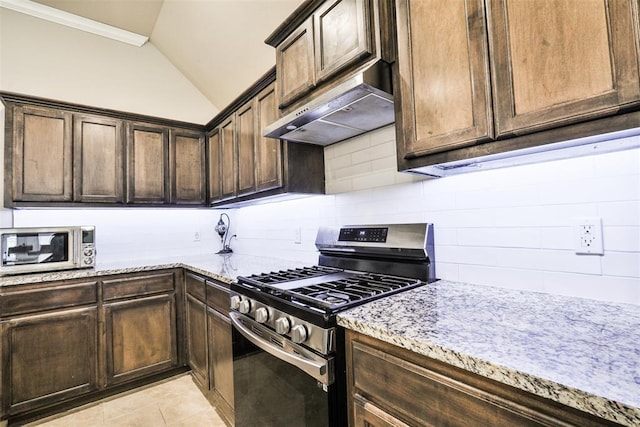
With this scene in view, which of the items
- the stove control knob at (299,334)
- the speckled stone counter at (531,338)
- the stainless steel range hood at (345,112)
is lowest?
the stove control knob at (299,334)

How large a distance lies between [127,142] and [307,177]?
6.01 feet

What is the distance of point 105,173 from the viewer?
2.62m

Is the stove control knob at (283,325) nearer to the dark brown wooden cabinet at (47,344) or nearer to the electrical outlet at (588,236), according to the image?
the electrical outlet at (588,236)

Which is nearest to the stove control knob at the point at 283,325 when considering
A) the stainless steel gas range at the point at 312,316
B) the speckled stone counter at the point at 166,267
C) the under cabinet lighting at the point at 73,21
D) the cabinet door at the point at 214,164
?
the stainless steel gas range at the point at 312,316

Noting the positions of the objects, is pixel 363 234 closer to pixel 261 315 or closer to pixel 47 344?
pixel 261 315

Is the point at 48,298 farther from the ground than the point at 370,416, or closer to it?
farther from the ground

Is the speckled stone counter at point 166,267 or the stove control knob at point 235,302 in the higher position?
the speckled stone counter at point 166,267

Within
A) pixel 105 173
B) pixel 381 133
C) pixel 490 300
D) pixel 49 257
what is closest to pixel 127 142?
pixel 105 173

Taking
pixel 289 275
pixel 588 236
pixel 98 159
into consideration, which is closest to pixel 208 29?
pixel 98 159

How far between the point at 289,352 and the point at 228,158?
1984mm

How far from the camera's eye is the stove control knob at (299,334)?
106 centimetres

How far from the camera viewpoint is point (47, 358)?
2.04 meters

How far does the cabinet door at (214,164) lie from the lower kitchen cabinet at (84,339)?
830 millimetres

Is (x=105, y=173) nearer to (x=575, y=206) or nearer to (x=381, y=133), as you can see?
(x=381, y=133)
